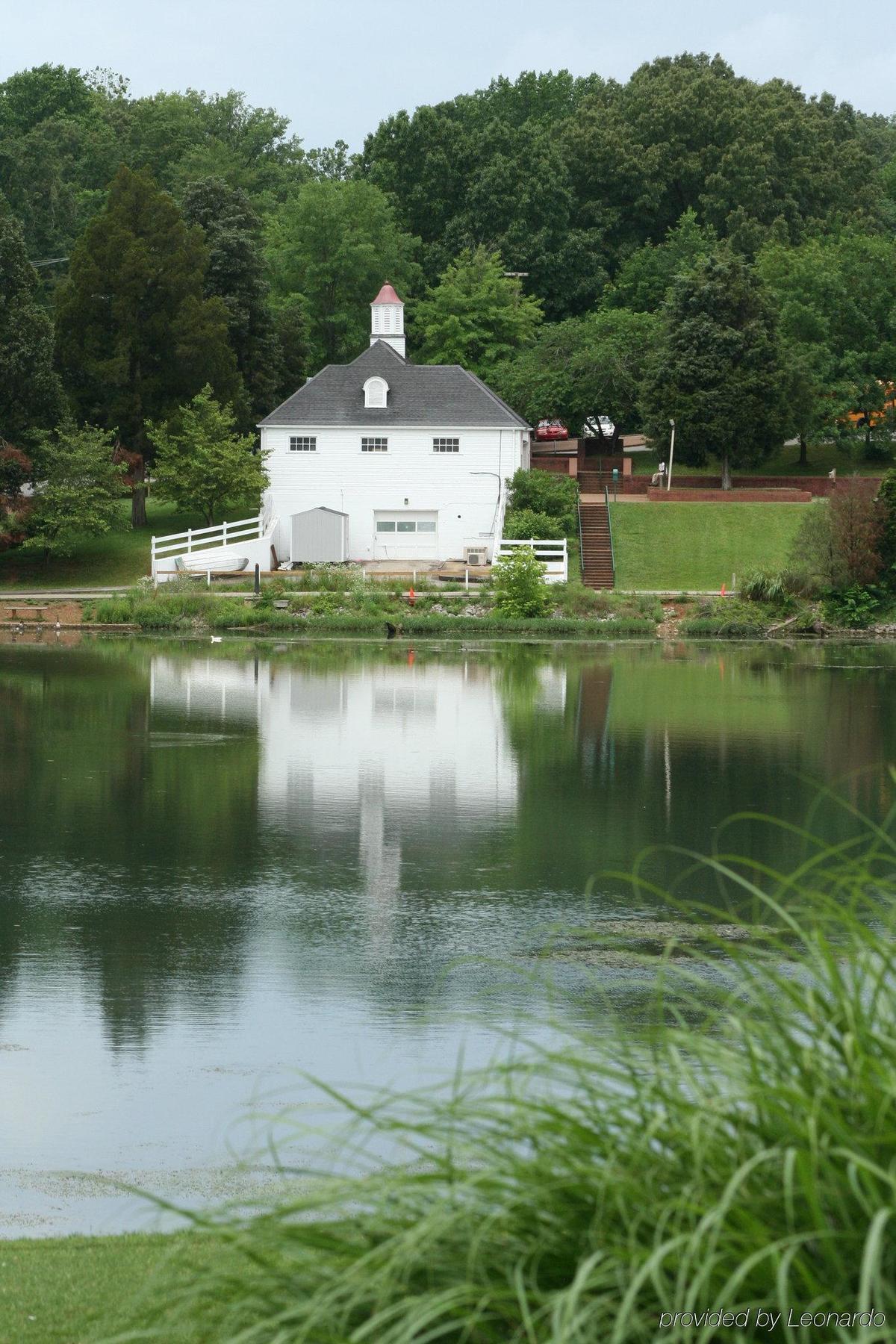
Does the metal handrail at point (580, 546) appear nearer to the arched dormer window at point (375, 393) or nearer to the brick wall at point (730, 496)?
the brick wall at point (730, 496)

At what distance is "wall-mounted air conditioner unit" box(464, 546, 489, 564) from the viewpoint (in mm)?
46906

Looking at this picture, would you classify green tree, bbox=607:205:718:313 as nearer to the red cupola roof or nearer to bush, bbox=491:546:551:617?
the red cupola roof

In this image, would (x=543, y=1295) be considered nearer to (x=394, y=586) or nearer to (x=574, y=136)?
(x=394, y=586)

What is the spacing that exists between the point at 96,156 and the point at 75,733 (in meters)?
60.9

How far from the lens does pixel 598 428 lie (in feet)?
197

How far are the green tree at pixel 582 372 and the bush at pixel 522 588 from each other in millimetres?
15893

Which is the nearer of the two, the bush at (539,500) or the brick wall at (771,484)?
the bush at (539,500)

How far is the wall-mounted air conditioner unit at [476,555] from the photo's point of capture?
4691 centimetres

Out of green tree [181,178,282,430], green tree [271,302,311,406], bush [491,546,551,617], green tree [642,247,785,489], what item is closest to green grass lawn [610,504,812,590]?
green tree [642,247,785,489]

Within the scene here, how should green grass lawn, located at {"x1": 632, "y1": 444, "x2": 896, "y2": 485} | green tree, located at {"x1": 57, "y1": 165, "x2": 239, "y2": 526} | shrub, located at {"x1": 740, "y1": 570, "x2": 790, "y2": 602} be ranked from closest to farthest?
shrub, located at {"x1": 740, "y1": 570, "x2": 790, "y2": 602} < green tree, located at {"x1": 57, "y1": 165, "x2": 239, "y2": 526} < green grass lawn, located at {"x1": 632, "y1": 444, "x2": 896, "y2": 485}

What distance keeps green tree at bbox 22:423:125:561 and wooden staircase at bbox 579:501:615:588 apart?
13.4m

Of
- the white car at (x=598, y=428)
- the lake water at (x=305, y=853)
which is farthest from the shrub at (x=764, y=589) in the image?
the white car at (x=598, y=428)

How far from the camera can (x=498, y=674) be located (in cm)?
3184

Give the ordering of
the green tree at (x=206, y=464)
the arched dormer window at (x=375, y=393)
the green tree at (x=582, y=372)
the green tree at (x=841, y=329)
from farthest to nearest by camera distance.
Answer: the green tree at (x=582, y=372), the green tree at (x=841, y=329), the arched dormer window at (x=375, y=393), the green tree at (x=206, y=464)
